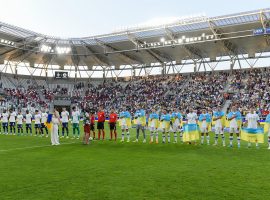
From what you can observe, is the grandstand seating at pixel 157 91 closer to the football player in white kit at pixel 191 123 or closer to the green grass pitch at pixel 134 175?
the football player in white kit at pixel 191 123

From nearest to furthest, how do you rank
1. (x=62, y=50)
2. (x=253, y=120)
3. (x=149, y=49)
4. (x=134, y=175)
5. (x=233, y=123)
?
(x=134, y=175) < (x=253, y=120) < (x=233, y=123) < (x=149, y=49) < (x=62, y=50)

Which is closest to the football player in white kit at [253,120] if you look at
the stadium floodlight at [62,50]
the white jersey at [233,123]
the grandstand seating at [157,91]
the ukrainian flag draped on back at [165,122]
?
A: the white jersey at [233,123]

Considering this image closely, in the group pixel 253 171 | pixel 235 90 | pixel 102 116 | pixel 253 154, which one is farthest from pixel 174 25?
pixel 253 171

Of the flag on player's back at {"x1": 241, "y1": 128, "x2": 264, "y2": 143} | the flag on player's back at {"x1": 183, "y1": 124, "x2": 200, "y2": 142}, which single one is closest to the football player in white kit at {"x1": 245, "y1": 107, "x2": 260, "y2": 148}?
the flag on player's back at {"x1": 241, "y1": 128, "x2": 264, "y2": 143}

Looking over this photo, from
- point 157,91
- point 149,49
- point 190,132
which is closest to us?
point 190,132

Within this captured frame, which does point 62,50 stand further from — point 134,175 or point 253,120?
point 134,175

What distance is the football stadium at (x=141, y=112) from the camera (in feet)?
28.5

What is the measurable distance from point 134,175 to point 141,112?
10534 millimetres

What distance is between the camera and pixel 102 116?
2075 cm

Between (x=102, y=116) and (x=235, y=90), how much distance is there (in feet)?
94.5

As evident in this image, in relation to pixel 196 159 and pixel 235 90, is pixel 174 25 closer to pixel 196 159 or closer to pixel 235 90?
pixel 235 90

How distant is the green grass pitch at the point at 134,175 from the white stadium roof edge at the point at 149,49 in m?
26.5

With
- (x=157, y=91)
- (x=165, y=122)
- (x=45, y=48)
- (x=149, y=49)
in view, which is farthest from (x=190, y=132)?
(x=45, y=48)

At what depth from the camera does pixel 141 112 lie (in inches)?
781
